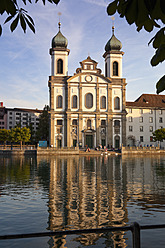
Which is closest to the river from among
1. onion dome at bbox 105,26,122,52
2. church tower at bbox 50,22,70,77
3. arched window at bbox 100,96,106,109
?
arched window at bbox 100,96,106,109

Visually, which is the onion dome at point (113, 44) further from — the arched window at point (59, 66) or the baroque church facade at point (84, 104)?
the arched window at point (59, 66)

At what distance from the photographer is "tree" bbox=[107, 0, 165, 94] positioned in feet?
8.46

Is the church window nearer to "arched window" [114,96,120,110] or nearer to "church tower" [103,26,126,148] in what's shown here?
"church tower" [103,26,126,148]

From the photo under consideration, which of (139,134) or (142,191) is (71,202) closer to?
(142,191)

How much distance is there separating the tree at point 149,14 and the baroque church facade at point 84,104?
6539cm

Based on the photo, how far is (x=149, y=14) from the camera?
2.76 metres

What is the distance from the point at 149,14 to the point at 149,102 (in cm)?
8301

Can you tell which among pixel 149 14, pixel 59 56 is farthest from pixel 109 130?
pixel 149 14

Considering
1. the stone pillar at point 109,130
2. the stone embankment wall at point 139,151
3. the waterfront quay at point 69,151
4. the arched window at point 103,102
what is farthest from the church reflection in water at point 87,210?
the arched window at point 103,102

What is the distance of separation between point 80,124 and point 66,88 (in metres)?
10.6

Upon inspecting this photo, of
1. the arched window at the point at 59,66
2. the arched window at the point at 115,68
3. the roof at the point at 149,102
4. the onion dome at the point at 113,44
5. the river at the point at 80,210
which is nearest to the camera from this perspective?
the river at the point at 80,210

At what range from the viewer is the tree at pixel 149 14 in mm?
2580

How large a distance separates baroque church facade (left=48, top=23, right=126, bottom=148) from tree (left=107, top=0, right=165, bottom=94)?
6539 cm

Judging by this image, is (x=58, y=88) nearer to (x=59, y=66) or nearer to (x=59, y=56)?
(x=59, y=66)
